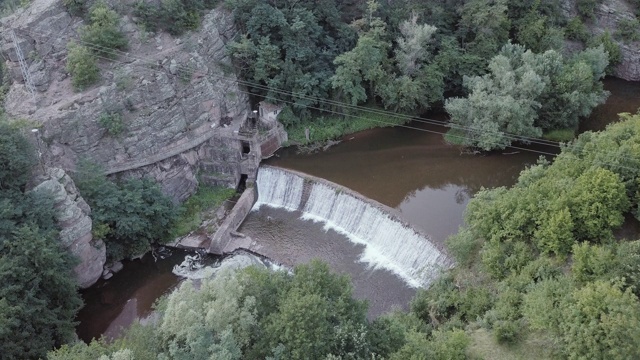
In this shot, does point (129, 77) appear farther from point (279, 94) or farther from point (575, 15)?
point (575, 15)

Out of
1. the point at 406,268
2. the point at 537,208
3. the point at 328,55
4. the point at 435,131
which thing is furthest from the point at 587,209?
the point at 328,55

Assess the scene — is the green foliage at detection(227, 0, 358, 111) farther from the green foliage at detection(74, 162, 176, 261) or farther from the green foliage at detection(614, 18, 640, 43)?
the green foliage at detection(614, 18, 640, 43)

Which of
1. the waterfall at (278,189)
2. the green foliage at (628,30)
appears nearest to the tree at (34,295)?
the waterfall at (278,189)

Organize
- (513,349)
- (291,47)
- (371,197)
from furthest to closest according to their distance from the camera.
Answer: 1. (291,47)
2. (371,197)
3. (513,349)

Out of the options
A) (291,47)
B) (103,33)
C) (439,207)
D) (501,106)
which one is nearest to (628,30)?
(501,106)

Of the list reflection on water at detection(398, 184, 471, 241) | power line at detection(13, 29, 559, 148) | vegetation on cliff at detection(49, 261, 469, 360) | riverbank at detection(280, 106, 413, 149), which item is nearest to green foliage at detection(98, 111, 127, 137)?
power line at detection(13, 29, 559, 148)

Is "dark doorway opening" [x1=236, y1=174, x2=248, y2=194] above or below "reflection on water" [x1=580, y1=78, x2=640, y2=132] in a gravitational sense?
below

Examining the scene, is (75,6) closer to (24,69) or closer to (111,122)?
(24,69)
